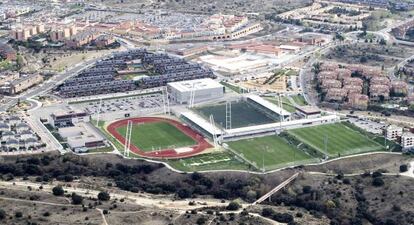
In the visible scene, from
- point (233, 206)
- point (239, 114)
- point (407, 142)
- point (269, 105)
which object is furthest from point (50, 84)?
point (407, 142)

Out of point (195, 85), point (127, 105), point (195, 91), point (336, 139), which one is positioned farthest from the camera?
point (195, 85)

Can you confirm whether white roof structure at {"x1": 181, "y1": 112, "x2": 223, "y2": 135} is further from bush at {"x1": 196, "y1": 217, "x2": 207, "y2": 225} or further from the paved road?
bush at {"x1": 196, "y1": 217, "x2": 207, "y2": 225}

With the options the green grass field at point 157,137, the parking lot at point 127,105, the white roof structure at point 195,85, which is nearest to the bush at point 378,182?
the green grass field at point 157,137

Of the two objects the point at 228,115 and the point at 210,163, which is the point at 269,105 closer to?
the point at 228,115

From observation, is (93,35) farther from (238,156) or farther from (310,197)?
(310,197)

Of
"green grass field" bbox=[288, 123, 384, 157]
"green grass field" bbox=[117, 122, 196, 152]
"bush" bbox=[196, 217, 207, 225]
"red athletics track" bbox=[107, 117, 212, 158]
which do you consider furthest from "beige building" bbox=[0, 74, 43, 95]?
"bush" bbox=[196, 217, 207, 225]

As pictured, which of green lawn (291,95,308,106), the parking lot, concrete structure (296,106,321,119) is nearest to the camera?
concrete structure (296,106,321,119)
